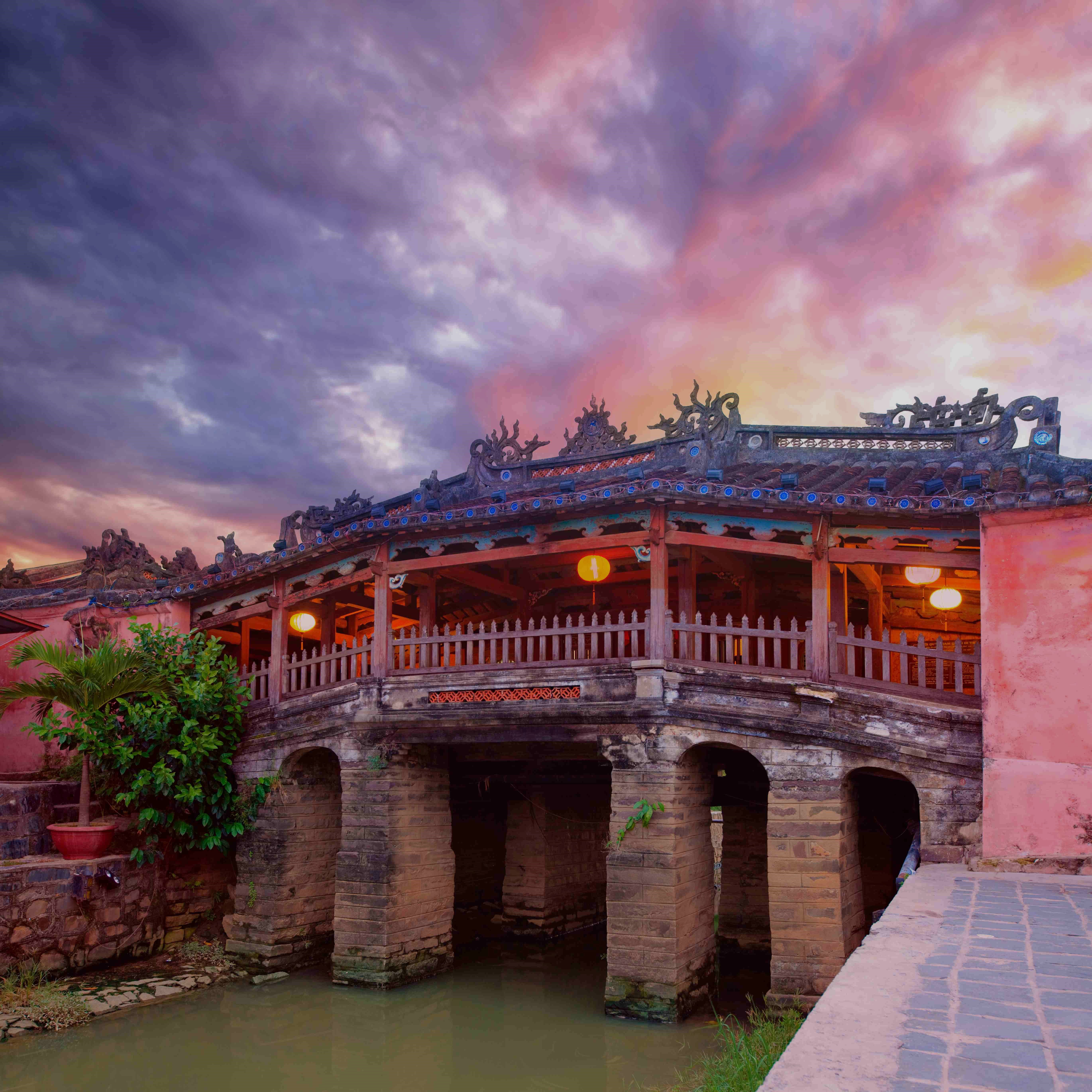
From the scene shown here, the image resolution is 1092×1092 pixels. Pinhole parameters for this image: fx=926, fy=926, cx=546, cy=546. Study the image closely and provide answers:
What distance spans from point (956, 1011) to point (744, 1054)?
415cm

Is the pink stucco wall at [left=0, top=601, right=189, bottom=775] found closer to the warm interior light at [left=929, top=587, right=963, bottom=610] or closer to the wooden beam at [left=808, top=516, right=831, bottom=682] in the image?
the wooden beam at [left=808, top=516, right=831, bottom=682]

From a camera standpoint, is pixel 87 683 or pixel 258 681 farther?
pixel 258 681

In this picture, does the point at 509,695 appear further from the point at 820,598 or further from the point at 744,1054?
the point at 744,1054

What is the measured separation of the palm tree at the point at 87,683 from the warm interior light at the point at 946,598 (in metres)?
10.3

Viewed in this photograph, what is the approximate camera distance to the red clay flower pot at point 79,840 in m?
12.1

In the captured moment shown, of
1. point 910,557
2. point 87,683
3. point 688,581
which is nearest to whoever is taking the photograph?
point 910,557

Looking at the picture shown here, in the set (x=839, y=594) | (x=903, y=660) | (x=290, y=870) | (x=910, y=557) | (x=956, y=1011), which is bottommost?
(x=290, y=870)

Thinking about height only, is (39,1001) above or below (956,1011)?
below

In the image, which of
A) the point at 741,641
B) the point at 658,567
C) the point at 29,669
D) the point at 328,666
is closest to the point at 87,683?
the point at 328,666

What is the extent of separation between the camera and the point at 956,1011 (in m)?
3.89

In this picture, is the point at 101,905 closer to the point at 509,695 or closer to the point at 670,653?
the point at 509,695

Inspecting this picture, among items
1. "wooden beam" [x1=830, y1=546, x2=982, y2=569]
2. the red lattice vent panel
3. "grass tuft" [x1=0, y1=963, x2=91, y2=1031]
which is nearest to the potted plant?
"grass tuft" [x1=0, y1=963, x2=91, y2=1031]

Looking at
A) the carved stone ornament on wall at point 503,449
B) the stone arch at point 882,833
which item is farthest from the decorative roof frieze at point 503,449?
the stone arch at point 882,833

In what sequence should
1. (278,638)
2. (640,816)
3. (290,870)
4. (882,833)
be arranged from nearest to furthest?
1. (640,816)
2. (290,870)
3. (882,833)
4. (278,638)
